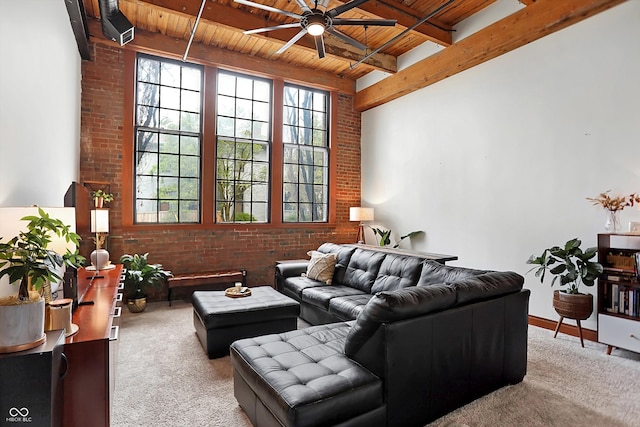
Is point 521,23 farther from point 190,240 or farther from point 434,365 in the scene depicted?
point 190,240

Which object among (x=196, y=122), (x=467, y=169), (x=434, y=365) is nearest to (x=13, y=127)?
(x=434, y=365)

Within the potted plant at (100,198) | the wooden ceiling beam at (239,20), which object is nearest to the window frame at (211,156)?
the potted plant at (100,198)

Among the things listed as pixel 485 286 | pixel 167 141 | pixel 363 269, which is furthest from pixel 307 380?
pixel 167 141

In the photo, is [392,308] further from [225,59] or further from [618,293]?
[225,59]

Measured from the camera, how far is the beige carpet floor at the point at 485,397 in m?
2.12

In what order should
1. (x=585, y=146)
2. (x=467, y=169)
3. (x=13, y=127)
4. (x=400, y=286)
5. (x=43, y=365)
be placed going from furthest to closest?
(x=467, y=169) < (x=585, y=146) < (x=400, y=286) < (x=13, y=127) < (x=43, y=365)

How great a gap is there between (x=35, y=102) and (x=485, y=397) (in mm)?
3712

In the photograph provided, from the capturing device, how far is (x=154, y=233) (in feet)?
16.4

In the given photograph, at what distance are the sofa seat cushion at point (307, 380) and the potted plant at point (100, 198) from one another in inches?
132

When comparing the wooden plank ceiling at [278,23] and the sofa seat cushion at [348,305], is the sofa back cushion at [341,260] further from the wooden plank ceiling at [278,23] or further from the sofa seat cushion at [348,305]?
the wooden plank ceiling at [278,23]

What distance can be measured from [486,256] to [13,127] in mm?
4882

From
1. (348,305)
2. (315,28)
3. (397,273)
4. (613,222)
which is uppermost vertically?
(315,28)

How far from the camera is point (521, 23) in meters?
4.03

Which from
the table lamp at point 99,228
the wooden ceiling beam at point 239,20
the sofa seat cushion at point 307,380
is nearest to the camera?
the sofa seat cushion at point 307,380
